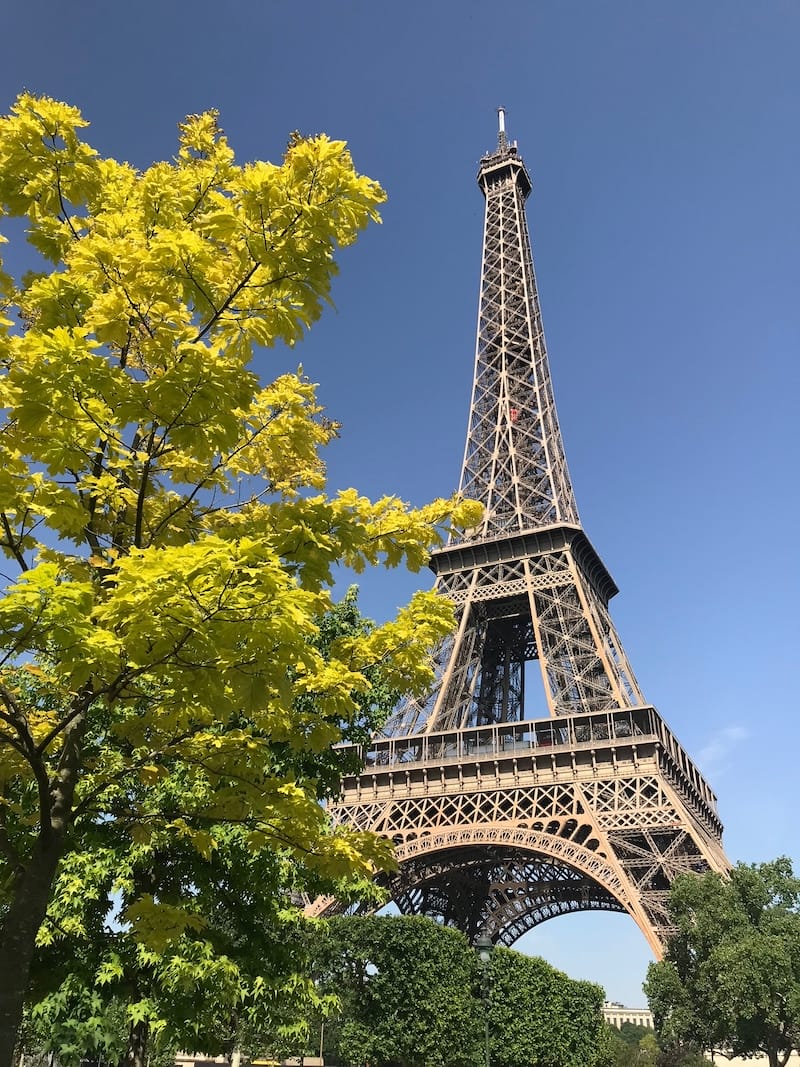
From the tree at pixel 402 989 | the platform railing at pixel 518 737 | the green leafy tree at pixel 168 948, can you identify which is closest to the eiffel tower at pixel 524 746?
the platform railing at pixel 518 737

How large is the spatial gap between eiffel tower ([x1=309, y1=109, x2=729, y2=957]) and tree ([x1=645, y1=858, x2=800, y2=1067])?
59.8 inches

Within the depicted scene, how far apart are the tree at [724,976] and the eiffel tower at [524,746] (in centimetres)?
152

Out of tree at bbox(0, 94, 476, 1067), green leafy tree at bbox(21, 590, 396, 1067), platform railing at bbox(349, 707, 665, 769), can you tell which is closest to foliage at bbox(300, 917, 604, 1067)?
platform railing at bbox(349, 707, 665, 769)

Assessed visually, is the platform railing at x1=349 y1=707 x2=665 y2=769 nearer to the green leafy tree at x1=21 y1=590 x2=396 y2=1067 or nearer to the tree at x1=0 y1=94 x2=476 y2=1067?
the green leafy tree at x1=21 y1=590 x2=396 y2=1067

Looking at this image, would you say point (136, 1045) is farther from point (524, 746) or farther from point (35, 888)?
point (524, 746)

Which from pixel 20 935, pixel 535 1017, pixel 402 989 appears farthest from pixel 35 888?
pixel 535 1017

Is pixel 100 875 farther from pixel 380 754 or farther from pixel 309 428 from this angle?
pixel 380 754

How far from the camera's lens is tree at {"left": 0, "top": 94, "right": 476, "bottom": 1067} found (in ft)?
17.9

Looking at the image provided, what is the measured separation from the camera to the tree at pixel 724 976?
30812mm

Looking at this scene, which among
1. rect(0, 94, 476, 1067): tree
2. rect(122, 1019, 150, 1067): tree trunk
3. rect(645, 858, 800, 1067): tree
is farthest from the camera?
rect(645, 858, 800, 1067): tree

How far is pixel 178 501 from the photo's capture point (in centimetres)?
838

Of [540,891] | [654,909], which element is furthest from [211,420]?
[540,891]

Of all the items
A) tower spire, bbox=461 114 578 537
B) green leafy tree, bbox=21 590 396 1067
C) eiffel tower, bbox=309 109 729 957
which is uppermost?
tower spire, bbox=461 114 578 537

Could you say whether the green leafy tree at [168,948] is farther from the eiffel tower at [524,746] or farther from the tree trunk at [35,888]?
the eiffel tower at [524,746]
